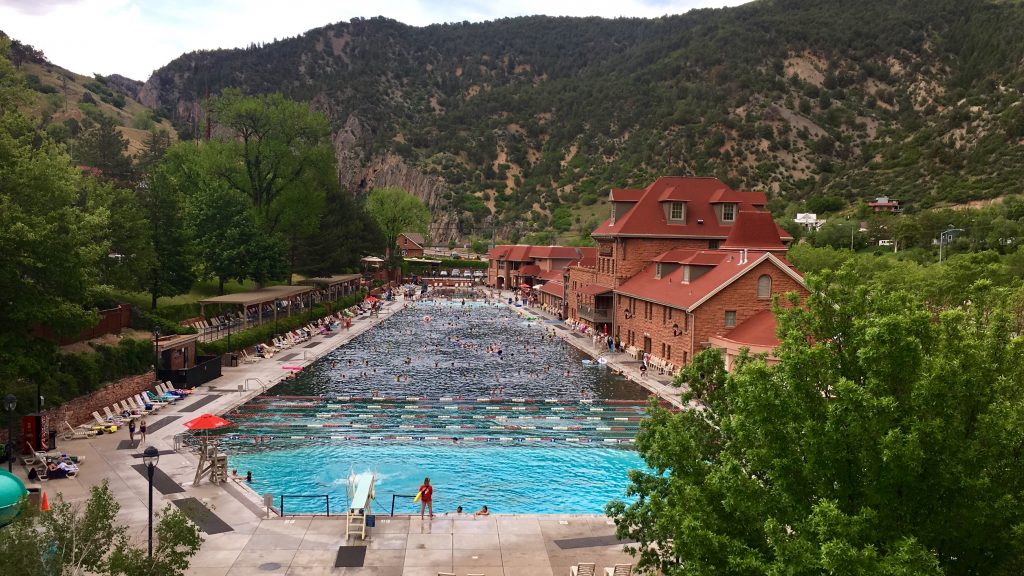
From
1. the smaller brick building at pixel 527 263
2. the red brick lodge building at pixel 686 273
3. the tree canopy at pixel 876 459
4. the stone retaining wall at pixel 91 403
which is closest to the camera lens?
the tree canopy at pixel 876 459

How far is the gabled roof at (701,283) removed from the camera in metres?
43.4

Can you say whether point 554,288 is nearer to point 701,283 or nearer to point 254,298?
point 701,283

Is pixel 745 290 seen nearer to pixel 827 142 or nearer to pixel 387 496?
pixel 387 496

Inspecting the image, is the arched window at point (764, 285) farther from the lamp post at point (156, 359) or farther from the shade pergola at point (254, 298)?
the shade pergola at point (254, 298)

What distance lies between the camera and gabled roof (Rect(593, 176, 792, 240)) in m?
56.4

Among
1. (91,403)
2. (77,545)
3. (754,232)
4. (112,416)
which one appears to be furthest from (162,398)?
(754,232)

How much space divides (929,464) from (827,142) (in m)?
159

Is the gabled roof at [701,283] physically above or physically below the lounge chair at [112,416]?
above

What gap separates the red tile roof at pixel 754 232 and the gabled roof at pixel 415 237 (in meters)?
118

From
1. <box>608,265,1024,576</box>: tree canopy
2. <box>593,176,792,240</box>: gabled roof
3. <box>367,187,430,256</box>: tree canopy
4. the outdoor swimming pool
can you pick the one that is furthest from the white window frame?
<box>367,187,430,256</box>: tree canopy

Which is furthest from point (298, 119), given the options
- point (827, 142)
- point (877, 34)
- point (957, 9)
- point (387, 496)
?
point (957, 9)

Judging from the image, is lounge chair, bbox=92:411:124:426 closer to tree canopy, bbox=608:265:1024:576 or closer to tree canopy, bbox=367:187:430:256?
tree canopy, bbox=608:265:1024:576

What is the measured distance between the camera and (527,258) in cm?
12131

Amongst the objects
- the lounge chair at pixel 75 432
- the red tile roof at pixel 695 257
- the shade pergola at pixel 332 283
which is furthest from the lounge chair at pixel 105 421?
the shade pergola at pixel 332 283
